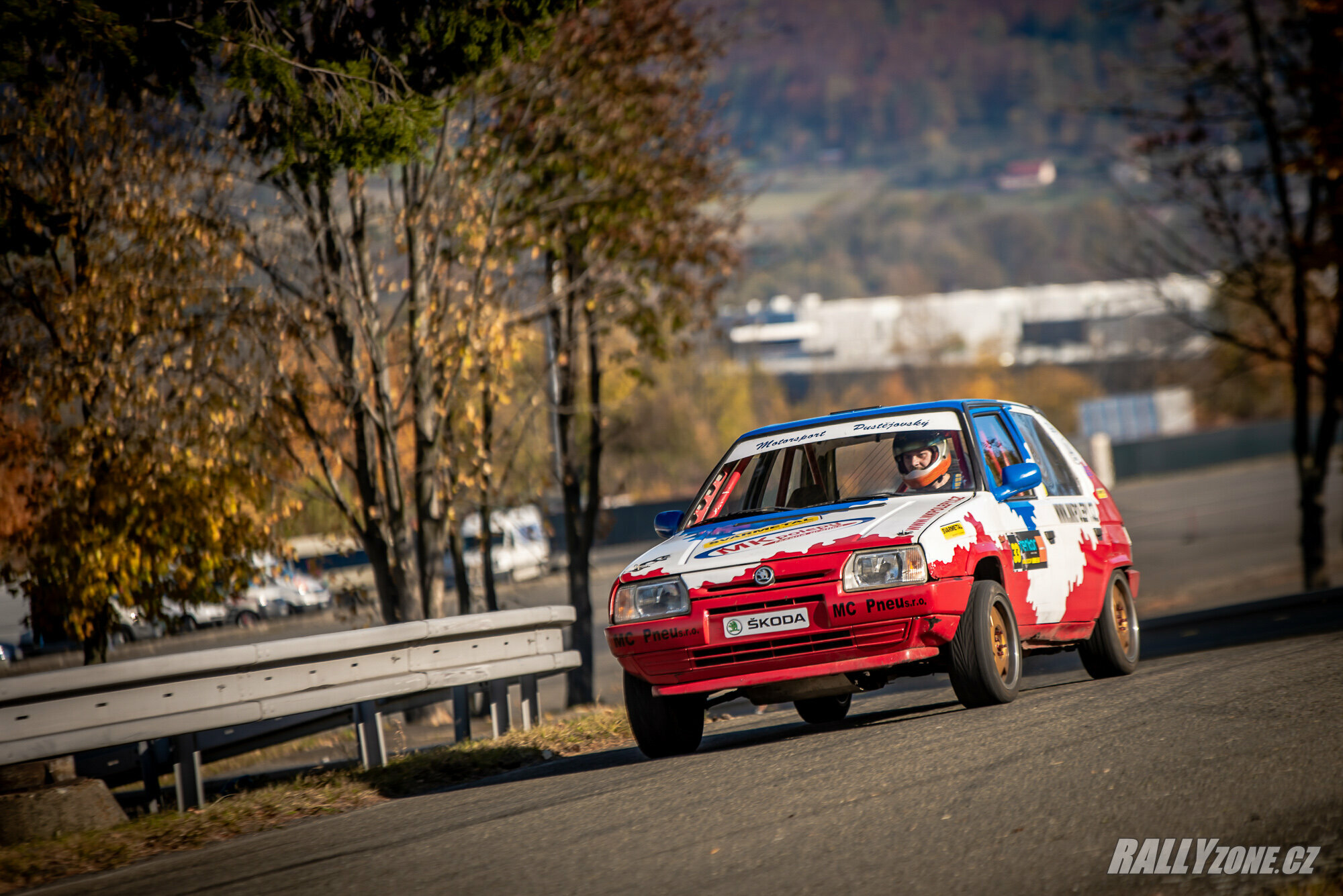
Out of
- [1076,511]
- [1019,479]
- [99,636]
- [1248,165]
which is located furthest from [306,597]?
[1019,479]

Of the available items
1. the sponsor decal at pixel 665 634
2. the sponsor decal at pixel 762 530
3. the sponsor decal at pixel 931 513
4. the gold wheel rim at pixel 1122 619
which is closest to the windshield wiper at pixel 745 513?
the sponsor decal at pixel 762 530

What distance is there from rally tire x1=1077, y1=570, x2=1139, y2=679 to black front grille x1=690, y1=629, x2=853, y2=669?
2807mm

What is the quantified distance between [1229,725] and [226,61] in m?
8.01

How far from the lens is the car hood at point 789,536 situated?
22.6 feet

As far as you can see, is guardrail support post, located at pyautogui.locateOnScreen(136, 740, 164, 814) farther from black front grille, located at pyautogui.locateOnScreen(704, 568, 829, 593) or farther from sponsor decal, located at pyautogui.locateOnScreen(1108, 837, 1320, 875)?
sponsor decal, located at pyautogui.locateOnScreen(1108, 837, 1320, 875)

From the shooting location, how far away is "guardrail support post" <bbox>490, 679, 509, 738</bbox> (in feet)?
31.4

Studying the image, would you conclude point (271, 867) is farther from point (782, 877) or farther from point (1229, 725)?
point (1229, 725)

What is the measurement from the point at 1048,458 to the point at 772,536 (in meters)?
2.66

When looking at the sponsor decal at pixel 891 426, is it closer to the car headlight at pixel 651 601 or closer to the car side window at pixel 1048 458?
the car side window at pixel 1048 458

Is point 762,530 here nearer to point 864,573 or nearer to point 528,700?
point 864,573

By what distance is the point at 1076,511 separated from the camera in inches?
348

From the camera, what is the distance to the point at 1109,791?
5.23 m

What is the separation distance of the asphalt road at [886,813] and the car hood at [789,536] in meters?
0.99

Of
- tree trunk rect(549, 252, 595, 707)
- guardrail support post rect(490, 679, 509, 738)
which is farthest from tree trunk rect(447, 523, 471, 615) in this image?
guardrail support post rect(490, 679, 509, 738)
